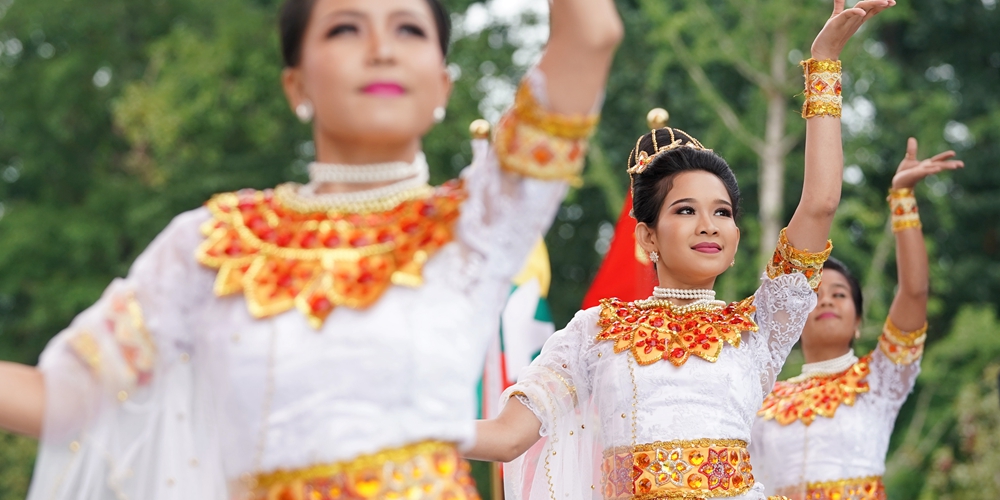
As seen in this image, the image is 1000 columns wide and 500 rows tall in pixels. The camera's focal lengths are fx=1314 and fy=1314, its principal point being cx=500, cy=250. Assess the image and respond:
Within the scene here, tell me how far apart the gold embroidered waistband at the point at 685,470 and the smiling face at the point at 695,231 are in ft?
1.71

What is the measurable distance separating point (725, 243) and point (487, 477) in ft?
41.6

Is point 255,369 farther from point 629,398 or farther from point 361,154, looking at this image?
point 629,398

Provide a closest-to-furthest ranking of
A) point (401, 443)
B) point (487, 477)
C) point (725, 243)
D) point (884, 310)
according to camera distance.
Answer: point (401, 443), point (725, 243), point (884, 310), point (487, 477)

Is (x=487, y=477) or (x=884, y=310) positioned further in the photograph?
(x=487, y=477)

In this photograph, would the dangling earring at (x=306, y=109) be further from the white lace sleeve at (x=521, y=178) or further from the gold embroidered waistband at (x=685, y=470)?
the gold embroidered waistband at (x=685, y=470)

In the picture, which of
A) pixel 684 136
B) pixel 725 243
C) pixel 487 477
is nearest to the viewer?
pixel 725 243

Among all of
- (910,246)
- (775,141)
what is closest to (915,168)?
(910,246)

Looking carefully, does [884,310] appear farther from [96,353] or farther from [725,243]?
[96,353]

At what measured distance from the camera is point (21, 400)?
2.46 metres

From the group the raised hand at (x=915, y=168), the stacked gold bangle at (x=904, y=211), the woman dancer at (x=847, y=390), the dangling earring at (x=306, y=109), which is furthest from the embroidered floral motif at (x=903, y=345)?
the dangling earring at (x=306, y=109)

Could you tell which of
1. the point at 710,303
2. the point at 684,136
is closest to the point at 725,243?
the point at 710,303

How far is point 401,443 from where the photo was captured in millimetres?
2410

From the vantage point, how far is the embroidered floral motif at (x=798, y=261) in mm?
3873

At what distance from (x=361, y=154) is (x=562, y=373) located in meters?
1.65
